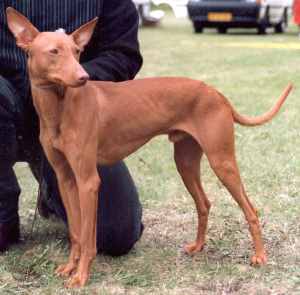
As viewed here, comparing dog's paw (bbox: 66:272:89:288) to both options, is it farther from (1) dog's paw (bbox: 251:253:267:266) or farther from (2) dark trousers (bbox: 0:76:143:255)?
(1) dog's paw (bbox: 251:253:267:266)

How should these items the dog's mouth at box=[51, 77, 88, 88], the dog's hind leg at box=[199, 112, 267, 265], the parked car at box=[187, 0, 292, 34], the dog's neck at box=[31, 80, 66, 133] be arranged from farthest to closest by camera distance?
the parked car at box=[187, 0, 292, 34] < the dog's hind leg at box=[199, 112, 267, 265] < the dog's neck at box=[31, 80, 66, 133] < the dog's mouth at box=[51, 77, 88, 88]

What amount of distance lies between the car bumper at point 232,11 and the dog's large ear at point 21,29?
1507cm

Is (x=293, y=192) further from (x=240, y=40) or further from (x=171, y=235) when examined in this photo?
(x=240, y=40)

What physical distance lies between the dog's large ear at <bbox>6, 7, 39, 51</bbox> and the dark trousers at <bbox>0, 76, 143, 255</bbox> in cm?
62

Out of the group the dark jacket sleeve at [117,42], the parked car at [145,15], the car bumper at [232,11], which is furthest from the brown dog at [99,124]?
the parked car at [145,15]

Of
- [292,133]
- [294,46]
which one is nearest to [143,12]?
[294,46]

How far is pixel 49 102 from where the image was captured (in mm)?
2871

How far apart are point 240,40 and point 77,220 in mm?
13218

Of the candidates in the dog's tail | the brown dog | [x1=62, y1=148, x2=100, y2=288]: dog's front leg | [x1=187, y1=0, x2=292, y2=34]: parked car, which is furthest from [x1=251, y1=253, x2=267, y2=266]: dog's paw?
[x1=187, y1=0, x2=292, y2=34]: parked car

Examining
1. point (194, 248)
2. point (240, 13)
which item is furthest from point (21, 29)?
point (240, 13)

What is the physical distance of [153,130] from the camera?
316 cm

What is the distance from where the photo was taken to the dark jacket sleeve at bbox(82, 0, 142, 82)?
354 cm

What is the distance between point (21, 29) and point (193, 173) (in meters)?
1.08

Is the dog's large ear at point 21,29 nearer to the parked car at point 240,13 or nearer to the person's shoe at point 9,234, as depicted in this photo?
the person's shoe at point 9,234
